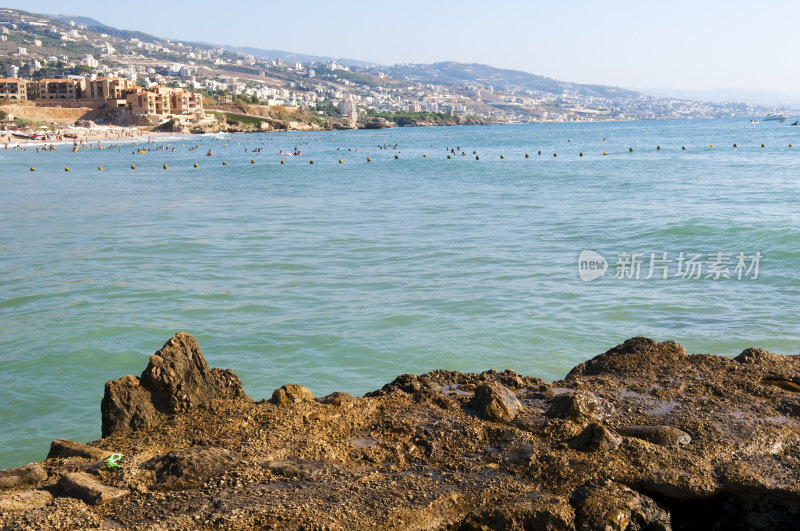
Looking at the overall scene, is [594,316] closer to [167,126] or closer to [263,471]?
[263,471]

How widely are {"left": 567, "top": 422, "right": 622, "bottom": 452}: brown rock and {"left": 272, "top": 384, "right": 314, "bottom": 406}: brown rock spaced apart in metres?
2.46

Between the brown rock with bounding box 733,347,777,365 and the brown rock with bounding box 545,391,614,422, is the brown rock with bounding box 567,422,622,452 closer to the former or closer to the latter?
the brown rock with bounding box 545,391,614,422

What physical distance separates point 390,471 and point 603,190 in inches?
1212

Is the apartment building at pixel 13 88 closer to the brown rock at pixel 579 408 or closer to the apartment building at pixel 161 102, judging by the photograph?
the apartment building at pixel 161 102

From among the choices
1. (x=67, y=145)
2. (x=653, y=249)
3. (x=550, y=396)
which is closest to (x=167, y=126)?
(x=67, y=145)

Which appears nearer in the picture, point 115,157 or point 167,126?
point 115,157

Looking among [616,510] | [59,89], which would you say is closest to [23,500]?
[616,510]

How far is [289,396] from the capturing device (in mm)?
6734

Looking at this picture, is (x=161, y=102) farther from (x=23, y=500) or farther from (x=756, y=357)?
(x=23, y=500)

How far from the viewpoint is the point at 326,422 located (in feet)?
20.5

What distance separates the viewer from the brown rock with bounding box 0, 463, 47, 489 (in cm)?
543

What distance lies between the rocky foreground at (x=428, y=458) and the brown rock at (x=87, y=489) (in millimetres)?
13

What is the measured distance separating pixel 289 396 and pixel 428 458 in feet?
5.45

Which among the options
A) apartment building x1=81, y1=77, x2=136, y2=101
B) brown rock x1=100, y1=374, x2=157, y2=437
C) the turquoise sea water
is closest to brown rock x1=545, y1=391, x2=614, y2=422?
the turquoise sea water
